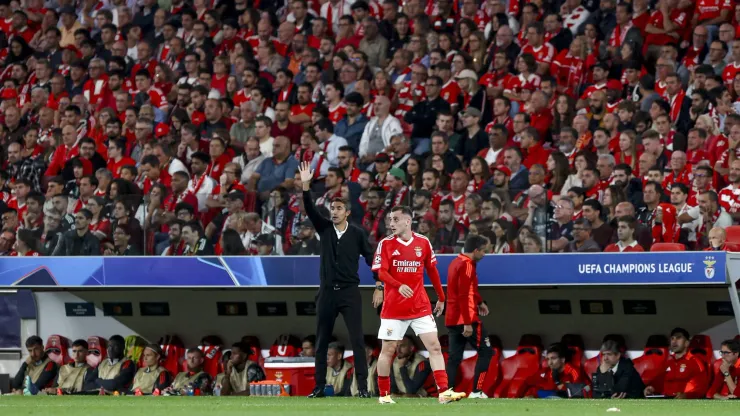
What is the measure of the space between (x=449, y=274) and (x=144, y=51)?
10.5 m

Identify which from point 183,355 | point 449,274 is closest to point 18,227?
point 183,355

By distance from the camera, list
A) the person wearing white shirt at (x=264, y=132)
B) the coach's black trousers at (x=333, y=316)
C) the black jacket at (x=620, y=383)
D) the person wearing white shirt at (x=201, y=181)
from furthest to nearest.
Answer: the person wearing white shirt at (x=264, y=132)
the person wearing white shirt at (x=201, y=181)
the black jacket at (x=620, y=383)
the coach's black trousers at (x=333, y=316)

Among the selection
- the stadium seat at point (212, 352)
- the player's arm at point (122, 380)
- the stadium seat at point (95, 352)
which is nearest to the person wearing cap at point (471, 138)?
the stadium seat at point (212, 352)

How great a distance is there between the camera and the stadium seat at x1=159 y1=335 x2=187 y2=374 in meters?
18.2

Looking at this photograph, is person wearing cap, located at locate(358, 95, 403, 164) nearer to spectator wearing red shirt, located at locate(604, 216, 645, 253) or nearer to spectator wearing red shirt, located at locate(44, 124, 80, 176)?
spectator wearing red shirt, located at locate(604, 216, 645, 253)

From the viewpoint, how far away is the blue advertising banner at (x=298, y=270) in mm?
14531

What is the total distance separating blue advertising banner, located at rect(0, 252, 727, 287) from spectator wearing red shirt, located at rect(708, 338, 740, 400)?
2.80ft

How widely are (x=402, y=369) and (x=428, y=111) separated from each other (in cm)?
407

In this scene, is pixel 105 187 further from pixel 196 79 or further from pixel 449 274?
pixel 449 274

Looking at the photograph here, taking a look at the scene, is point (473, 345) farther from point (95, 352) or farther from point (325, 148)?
point (95, 352)

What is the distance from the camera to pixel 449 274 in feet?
47.3

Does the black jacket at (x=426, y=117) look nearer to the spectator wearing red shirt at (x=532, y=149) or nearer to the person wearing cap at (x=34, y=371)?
the spectator wearing red shirt at (x=532, y=149)

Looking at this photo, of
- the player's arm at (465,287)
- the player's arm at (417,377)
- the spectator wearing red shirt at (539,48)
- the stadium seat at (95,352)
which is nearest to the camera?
the player's arm at (465,287)

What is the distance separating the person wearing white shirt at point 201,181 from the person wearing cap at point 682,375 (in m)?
5.62
